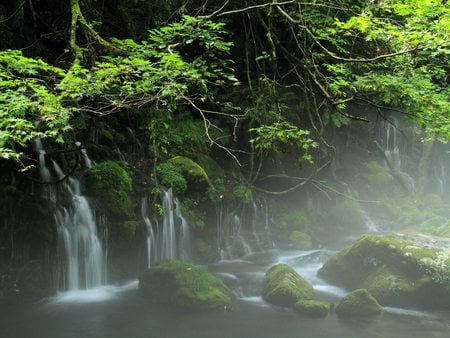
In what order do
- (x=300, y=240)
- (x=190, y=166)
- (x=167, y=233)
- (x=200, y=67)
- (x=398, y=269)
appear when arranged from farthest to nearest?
(x=300, y=240) → (x=190, y=166) → (x=167, y=233) → (x=398, y=269) → (x=200, y=67)

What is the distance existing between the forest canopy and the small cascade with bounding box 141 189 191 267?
1.27 m

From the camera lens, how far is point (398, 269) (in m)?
8.51

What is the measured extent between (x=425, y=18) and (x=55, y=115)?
4.11 m

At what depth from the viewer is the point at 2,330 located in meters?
6.35

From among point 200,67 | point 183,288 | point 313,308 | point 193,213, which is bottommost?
point 313,308

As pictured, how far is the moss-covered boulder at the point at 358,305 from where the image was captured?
7.45 metres

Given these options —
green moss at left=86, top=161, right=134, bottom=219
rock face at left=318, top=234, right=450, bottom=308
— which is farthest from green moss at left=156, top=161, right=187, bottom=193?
rock face at left=318, top=234, right=450, bottom=308

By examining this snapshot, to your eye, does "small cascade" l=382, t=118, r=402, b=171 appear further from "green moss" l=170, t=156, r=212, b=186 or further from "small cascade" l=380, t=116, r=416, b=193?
"green moss" l=170, t=156, r=212, b=186

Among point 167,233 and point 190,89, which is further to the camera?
point 167,233

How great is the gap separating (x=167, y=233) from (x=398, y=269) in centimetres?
471

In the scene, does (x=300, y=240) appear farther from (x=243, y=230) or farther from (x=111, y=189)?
(x=111, y=189)

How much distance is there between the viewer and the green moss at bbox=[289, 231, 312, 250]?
11.8 m

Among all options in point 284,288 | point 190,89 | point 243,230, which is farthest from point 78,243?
point 243,230

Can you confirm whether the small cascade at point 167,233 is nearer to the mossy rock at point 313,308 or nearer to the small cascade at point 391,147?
the mossy rock at point 313,308
